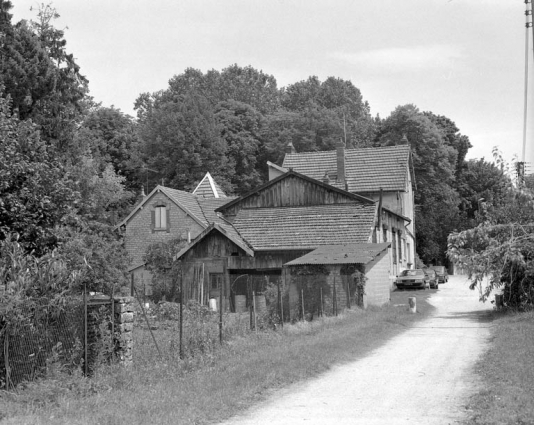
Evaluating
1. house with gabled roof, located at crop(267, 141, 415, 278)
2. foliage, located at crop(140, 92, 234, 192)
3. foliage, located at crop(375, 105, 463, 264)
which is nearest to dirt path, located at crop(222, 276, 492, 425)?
house with gabled roof, located at crop(267, 141, 415, 278)

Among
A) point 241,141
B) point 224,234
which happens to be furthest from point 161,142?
point 224,234

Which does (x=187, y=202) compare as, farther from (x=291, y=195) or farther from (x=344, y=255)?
(x=344, y=255)

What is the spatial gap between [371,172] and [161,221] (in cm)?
1494

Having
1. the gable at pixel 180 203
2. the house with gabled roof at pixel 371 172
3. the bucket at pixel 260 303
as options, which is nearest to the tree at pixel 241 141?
the house with gabled roof at pixel 371 172

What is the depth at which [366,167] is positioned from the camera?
5262 cm

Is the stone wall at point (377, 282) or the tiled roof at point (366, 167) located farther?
the tiled roof at point (366, 167)

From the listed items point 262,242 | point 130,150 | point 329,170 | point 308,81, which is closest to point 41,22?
point 262,242

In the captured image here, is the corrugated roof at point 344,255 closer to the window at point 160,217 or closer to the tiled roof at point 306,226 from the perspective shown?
the tiled roof at point 306,226

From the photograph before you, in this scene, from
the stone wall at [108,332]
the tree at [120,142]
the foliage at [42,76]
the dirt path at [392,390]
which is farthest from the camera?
the tree at [120,142]

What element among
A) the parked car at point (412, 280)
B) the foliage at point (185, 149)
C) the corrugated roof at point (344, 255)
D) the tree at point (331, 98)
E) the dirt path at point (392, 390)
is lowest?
the dirt path at point (392, 390)

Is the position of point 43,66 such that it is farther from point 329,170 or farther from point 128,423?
point 128,423

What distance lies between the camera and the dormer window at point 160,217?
51.8 meters

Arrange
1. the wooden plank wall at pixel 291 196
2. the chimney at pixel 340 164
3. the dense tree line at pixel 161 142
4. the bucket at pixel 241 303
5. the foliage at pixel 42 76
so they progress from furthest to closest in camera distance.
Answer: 1. the chimney at pixel 340 164
2. the wooden plank wall at pixel 291 196
3. the foliage at pixel 42 76
4. the bucket at pixel 241 303
5. the dense tree line at pixel 161 142

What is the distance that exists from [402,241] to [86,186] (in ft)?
69.0
